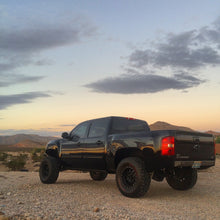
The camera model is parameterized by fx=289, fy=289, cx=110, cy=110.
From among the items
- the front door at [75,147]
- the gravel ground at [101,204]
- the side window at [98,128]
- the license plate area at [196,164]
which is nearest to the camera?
the gravel ground at [101,204]

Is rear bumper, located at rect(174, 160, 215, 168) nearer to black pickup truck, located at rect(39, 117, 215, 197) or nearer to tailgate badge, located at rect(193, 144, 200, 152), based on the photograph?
black pickup truck, located at rect(39, 117, 215, 197)

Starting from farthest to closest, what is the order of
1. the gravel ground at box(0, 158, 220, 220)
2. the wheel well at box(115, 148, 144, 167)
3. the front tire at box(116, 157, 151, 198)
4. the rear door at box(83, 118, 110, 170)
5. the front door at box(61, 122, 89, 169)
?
the front door at box(61, 122, 89, 169) < the rear door at box(83, 118, 110, 170) < the wheel well at box(115, 148, 144, 167) < the front tire at box(116, 157, 151, 198) < the gravel ground at box(0, 158, 220, 220)

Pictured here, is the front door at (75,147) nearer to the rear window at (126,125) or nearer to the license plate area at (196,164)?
the rear window at (126,125)

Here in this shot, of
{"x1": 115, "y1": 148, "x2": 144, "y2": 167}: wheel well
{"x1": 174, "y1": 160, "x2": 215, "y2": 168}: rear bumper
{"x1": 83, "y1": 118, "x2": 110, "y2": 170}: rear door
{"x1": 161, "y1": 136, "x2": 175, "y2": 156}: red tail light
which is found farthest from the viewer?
{"x1": 83, "y1": 118, "x2": 110, "y2": 170}: rear door

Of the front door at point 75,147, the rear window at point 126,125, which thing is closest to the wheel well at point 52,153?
the front door at point 75,147

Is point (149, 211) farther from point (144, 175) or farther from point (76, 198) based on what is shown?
point (76, 198)

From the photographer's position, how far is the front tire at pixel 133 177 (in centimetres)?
661

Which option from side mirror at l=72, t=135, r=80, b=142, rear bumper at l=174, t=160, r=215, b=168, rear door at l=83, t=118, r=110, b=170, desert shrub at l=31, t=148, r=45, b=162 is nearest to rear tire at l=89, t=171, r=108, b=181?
side mirror at l=72, t=135, r=80, b=142

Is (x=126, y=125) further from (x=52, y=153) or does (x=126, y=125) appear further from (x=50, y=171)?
(x=52, y=153)

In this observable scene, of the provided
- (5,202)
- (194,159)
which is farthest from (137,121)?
(5,202)

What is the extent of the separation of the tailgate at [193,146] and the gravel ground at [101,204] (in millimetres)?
1015

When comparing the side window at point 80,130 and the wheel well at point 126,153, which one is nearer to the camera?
the wheel well at point 126,153

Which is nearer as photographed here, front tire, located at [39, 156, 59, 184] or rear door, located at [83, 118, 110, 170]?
rear door, located at [83, 118, 110, 170]

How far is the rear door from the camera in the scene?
308 inches
